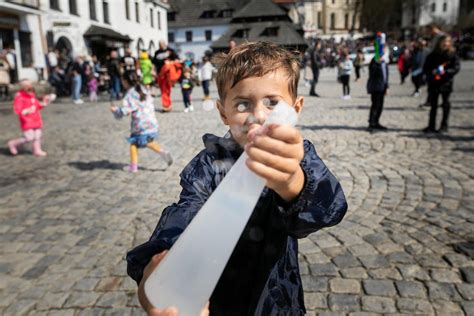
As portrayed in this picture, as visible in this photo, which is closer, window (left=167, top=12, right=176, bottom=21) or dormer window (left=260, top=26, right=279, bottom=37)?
dormer window (left=260, top=26, right=279, bottom=37)

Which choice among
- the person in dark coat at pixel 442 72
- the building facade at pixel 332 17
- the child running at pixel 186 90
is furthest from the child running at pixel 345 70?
the building facade at pixel 332 17

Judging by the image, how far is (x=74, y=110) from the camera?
1373 centimetres

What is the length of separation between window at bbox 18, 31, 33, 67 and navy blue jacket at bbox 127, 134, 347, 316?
78.9 feet

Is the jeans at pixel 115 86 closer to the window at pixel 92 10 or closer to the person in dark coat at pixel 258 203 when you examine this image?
the window at pixel 92 10

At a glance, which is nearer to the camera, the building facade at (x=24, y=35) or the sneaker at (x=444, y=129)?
the sneaker at (x=444, y=129)

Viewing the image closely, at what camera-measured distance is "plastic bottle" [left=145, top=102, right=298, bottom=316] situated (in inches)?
32.6

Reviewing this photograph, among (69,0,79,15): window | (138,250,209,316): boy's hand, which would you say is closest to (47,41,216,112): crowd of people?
(69,0,79,15): window

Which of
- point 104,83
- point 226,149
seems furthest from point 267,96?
point 104,83

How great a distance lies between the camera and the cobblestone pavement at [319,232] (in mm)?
2814

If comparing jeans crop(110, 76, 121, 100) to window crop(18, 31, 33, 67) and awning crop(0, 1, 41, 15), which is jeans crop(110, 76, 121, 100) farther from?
window crop(18, 31, 33, 67)

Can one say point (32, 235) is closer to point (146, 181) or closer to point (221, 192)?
point (146, 181)

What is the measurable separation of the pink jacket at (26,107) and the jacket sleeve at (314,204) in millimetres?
7187

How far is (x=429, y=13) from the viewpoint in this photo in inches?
3280

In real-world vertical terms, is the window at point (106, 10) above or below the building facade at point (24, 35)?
above
